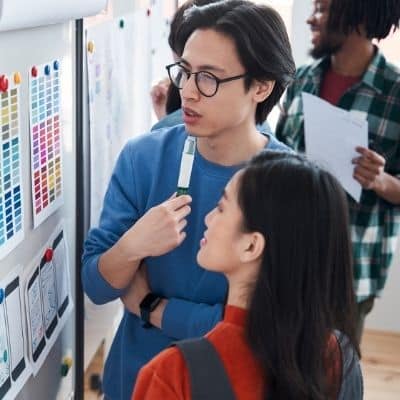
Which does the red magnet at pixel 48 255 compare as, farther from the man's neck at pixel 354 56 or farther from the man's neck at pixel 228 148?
the man's neck at pixel 354 56

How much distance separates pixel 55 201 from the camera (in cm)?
127

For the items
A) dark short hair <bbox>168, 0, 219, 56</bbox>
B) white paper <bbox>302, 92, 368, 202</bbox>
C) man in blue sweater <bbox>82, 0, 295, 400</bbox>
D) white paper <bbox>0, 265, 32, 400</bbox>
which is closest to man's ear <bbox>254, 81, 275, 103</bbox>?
man in blue sweater <bbox>82, 0, 295, 400</bbox>

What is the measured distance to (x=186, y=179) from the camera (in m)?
1.21

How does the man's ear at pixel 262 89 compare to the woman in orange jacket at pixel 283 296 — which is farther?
the man's ear at pixel 262 89

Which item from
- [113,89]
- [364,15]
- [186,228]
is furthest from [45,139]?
[364,15]

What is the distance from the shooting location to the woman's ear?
3.10ft

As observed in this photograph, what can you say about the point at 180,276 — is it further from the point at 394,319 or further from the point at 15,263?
the point at 394,319

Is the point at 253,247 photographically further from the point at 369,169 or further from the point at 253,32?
the point at 369,169

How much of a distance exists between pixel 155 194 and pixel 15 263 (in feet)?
0.91

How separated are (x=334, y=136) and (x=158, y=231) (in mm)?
863

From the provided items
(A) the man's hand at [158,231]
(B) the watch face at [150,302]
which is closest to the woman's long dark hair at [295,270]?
(A) the man's hand at [158,231]

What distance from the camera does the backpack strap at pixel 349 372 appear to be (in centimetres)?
98

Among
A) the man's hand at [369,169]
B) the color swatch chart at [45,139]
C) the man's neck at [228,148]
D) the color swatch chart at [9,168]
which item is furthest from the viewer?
the man's hand at [369,169]

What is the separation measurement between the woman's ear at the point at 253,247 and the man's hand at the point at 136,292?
0.33 metres
